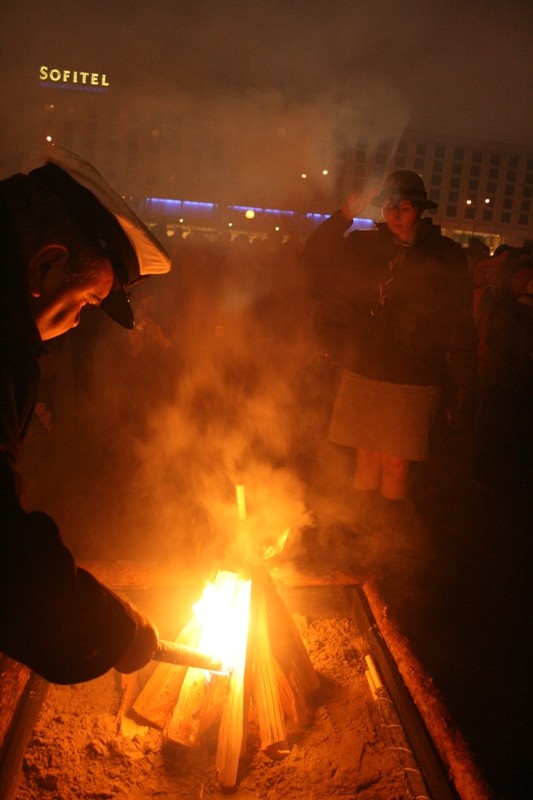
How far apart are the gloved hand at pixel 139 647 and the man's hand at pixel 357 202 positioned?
312 cm

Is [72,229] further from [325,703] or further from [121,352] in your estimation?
[121,352]

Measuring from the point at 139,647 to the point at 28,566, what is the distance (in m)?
0.52

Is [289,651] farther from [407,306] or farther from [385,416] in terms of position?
[407,306]

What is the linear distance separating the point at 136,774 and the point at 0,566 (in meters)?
1.35

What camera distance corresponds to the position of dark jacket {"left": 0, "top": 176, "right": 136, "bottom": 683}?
1051mm

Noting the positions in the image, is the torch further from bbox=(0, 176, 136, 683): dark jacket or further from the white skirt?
the white skirt

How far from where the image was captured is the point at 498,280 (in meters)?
5.84

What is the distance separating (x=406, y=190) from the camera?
3314 millimetres

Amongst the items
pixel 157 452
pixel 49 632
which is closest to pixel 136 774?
pixel 49 632

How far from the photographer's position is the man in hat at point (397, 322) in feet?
10.9

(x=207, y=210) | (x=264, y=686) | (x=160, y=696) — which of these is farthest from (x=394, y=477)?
(x=207, y=210)

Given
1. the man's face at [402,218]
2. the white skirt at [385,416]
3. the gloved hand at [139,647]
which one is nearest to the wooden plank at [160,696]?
the gloved hand at [139,647]

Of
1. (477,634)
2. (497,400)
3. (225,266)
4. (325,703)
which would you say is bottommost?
(477,634)

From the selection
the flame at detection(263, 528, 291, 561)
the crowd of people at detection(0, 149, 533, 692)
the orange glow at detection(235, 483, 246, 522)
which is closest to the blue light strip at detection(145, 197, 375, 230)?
the crowd of people at detection(0, 149, 533, 692)
